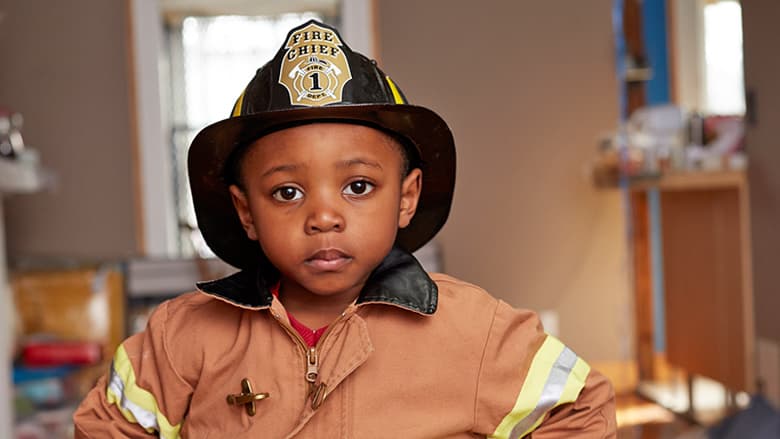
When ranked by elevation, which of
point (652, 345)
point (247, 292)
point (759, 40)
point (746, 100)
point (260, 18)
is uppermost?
point (260, 18)

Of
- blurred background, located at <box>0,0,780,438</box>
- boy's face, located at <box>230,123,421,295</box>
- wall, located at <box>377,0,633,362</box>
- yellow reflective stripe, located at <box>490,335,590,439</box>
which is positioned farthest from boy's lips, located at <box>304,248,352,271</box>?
wall, located at <box>377,0,633,362</box>

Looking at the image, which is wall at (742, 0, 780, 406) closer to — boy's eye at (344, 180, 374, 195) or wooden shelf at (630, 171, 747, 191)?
wooden shelf at (630, 171, 747, 191)

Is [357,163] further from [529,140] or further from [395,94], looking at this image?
[529,140]

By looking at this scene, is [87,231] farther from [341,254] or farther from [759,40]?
[341,254]

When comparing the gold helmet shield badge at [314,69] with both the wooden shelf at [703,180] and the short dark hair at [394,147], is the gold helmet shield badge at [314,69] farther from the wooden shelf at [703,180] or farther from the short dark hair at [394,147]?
the wooden shelf at [703,180]

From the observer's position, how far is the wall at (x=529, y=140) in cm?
392

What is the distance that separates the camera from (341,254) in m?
0.92

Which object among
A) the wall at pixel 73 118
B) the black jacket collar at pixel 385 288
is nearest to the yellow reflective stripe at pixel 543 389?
the black jacket collar at pixel 385 288

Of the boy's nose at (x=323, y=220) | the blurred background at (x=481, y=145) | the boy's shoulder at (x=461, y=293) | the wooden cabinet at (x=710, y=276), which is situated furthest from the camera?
the blurred background at (x=481, y=145)

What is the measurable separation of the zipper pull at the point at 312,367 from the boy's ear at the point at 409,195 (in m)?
0.19

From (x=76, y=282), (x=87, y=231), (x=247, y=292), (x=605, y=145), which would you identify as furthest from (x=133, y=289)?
(x=247, y=292)

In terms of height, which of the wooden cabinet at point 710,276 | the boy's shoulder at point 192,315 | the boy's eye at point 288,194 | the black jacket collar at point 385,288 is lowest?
the wooden cabinet at point 710,276

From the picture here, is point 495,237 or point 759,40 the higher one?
point 759,40

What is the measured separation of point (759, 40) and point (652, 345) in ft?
5.79
